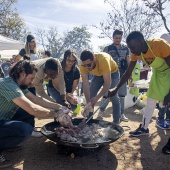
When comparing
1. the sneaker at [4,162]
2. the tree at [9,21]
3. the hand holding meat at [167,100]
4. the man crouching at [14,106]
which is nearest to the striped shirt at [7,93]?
the man crouching at [14,106]

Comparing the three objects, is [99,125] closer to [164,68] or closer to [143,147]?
[143,147]

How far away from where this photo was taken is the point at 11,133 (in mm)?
2695

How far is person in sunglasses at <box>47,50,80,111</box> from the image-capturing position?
400 centimetres

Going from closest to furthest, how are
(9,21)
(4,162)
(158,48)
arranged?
(4,162) < (158,48) < (9,21)

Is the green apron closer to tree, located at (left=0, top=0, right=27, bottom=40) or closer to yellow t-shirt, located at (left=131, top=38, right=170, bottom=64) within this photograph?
yellow t-shirt, located at (left=131, top=38, right=170, bottom=64)

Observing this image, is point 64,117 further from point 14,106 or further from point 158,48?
point 158,48

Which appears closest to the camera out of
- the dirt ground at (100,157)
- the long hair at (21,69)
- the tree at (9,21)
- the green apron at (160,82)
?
the long hair at (21,69)

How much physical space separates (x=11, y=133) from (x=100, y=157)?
125 centimetres

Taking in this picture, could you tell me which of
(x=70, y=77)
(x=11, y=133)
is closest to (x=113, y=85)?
(x=70, y=77)

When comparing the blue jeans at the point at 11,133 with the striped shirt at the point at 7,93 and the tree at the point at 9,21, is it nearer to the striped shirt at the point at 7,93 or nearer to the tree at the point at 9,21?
the striped shirt at the point at 7,93

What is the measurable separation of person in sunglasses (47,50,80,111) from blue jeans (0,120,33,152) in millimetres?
1345

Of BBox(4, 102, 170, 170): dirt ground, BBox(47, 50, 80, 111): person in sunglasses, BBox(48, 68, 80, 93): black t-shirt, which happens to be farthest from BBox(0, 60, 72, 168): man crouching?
BBox(48, 68, 80, 93): black t-shirt

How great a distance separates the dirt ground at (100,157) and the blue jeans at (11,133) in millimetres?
330

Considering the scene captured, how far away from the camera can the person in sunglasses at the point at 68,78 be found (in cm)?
400
